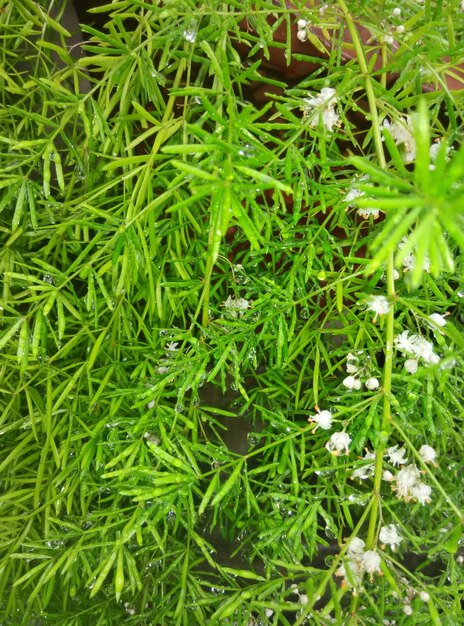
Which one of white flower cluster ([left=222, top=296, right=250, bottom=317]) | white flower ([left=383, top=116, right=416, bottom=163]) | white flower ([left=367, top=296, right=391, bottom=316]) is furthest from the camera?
white flower cluster ([left=222, top=296, right=250, bottom=317])

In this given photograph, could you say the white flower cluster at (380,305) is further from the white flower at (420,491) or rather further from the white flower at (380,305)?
the white flower at (420,491)

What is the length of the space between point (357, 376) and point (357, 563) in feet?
0.77

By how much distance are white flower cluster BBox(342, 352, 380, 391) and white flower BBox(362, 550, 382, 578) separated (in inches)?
7.4

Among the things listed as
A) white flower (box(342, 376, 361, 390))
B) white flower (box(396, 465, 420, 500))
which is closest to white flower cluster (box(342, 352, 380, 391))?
white flower (box(342, 376, 361, 390))

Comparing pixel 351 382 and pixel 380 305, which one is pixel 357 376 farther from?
pixel 380 305

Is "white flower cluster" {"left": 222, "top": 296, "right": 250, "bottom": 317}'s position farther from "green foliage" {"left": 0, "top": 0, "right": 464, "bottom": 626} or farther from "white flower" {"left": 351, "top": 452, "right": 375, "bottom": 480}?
"white flower" {"left": 351, "top": 452, "right": 375, "bottom": 480}

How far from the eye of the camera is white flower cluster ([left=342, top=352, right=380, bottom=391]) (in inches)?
25.5

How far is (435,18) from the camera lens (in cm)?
66

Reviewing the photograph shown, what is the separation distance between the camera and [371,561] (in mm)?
567

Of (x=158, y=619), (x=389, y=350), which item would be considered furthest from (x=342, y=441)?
(x=158, y=619)

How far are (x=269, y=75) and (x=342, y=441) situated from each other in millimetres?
531

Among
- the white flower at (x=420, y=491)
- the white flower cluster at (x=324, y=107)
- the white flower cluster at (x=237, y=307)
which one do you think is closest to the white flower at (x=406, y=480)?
the white flower at (x=420, y=491)

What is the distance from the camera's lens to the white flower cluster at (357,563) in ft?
1.83

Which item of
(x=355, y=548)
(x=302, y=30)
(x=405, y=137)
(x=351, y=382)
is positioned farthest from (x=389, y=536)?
(x=302, y=30)
